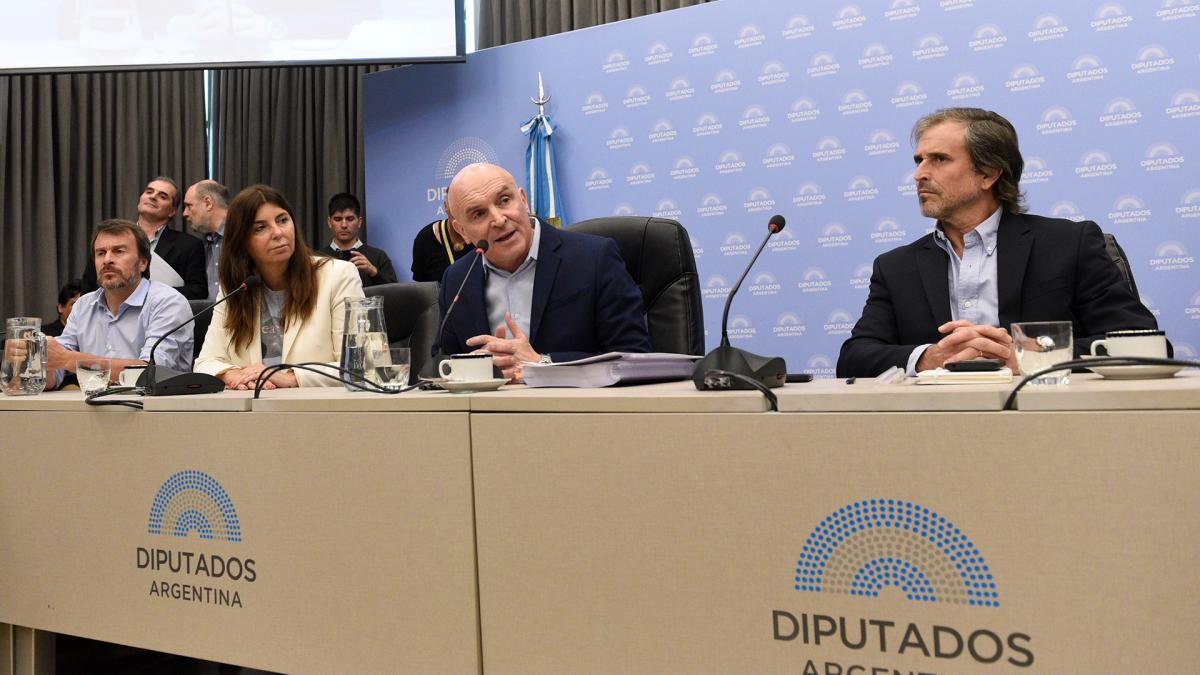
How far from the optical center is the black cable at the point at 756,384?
41.1 inches

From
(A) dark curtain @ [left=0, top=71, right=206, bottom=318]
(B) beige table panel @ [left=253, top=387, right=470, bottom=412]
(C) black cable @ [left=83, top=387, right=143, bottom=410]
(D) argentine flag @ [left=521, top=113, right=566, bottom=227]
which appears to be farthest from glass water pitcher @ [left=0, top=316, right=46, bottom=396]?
(A) dark curtain @ [left=0, top=71, right=206, bottom=318]

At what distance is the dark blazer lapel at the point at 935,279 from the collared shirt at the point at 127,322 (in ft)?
7.03

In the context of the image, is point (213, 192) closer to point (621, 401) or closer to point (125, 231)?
point (125, 231)

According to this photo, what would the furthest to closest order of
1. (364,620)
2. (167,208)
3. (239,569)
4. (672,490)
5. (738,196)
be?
(167,208) < (738,196) < (239,569) < (364,620) < (672,490)

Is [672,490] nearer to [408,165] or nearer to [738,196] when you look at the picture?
[738,196]

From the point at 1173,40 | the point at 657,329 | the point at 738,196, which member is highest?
the point at 1173,40

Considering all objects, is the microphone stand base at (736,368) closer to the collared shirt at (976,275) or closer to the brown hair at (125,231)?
the collared shirt at (976,275)

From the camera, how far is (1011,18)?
3529 mm

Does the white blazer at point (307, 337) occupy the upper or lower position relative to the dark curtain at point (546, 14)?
lower

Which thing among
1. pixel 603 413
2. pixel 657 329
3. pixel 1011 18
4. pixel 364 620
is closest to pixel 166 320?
pixel 657 329

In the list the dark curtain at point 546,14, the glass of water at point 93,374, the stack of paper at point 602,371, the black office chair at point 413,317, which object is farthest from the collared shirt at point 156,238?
the stack of paper at point 602,371

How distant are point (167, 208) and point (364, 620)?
4.09m

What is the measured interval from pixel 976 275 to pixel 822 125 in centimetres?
197

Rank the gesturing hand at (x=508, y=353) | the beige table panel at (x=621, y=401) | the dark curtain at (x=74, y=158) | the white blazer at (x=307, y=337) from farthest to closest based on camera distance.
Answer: the dark curtain at (x=74, y=158) → the white blazer at (x=307, y=337) → the gesturing hand at (x=508, y=353) → the beige table panel at (x=621, y=401)
